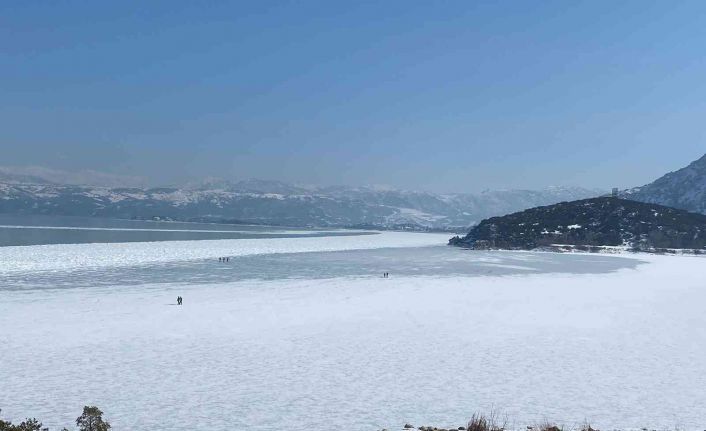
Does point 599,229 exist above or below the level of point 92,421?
above

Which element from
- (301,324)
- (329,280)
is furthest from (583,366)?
(329,280)

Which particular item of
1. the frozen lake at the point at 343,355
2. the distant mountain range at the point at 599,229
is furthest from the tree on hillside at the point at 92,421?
the distant mountain range at the point at 599,229

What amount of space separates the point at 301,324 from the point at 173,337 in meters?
6.67

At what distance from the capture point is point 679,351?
2481 centimetres

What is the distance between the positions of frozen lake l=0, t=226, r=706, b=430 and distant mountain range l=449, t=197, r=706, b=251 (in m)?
100

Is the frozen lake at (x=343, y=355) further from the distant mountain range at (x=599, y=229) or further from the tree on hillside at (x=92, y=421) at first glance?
the distant mountain range at (x=599, y=229)

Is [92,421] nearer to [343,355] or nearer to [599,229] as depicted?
[343,355]

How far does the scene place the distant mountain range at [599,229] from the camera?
142500 millimetres

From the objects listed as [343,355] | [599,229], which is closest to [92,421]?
[343,355]

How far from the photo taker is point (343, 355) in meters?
23.7

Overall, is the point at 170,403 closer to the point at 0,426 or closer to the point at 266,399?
the point at 266,399

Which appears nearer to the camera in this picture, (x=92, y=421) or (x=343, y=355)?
(x=92, y=421)

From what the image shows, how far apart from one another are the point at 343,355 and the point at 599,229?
147120mm

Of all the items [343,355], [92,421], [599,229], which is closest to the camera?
[92,421]
